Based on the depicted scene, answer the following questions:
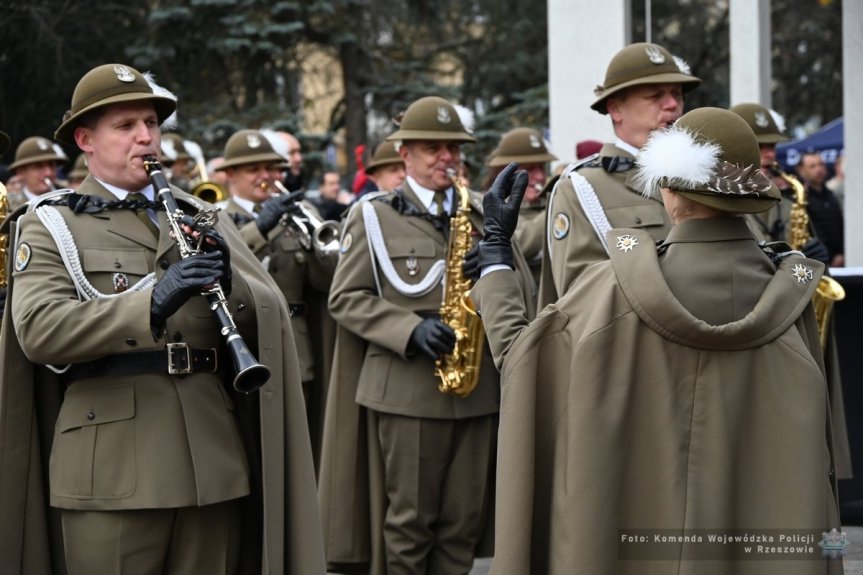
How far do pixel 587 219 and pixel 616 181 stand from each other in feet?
0.77

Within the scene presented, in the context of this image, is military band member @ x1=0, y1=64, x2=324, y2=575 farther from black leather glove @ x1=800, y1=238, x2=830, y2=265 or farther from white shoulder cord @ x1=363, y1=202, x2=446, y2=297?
black leather glove @ x1=800, y1=238, x2=830, y2=265

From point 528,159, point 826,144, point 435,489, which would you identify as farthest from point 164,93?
point 826,144

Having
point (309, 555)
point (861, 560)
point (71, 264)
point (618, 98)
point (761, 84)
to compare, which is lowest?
point (861, 560)

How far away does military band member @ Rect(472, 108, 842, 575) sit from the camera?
12.0 feet

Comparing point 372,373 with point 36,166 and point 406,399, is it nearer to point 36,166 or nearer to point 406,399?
point 406,399

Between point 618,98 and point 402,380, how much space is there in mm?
1778

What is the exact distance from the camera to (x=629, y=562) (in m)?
3.76

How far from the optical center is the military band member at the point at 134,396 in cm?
446

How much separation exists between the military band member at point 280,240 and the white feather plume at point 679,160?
4.19 meters

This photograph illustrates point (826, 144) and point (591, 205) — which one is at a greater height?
point (826, 144)

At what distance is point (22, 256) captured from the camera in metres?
4.61

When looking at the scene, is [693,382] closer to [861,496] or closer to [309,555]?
[309,555]

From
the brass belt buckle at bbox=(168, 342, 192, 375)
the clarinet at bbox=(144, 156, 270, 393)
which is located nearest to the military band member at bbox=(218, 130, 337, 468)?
the clarinet at bbox=(144, 156, 270, 393)

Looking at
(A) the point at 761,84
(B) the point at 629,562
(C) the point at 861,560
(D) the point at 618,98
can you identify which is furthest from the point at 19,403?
(A) the point at 761,84
